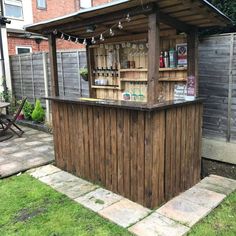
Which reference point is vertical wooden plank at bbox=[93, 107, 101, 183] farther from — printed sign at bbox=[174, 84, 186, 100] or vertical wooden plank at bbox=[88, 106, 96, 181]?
printed sign at bbox=[174, 84, 186, 100]

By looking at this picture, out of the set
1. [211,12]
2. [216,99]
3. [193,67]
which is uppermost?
[211,12]

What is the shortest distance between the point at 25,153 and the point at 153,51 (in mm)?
3497

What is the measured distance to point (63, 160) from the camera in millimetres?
4512

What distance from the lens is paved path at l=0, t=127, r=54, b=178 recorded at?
4555mm

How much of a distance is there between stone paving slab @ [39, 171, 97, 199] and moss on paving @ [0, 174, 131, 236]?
12 centimetres

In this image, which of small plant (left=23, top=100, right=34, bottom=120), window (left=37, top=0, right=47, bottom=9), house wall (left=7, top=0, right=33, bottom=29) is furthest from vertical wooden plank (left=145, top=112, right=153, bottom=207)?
window (left=37, top=0, right=47, bottom=9)

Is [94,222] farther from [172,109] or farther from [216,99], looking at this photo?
[216,99]

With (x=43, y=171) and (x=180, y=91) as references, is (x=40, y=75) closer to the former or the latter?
(x=43, y=171)

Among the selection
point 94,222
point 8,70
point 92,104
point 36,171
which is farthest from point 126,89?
point 8,70

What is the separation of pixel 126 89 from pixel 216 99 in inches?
59.1

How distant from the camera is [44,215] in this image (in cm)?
308

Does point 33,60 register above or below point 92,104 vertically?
above

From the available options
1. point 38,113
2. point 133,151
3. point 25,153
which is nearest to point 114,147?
point 133,151

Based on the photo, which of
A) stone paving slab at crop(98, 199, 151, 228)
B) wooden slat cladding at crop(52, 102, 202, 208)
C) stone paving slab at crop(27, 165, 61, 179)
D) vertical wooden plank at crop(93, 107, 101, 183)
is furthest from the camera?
stone paving slab at crop(27, 165, 61, 179)
